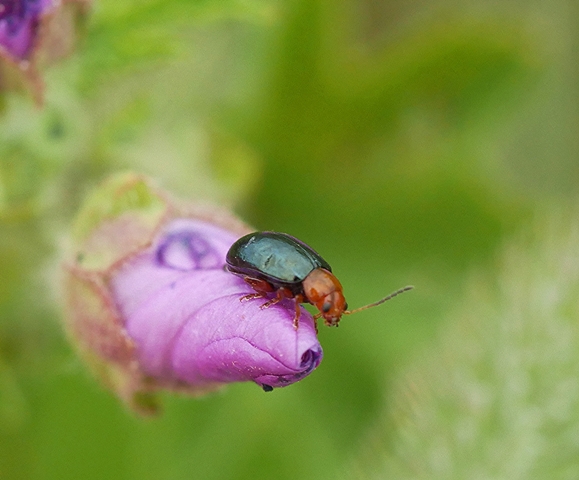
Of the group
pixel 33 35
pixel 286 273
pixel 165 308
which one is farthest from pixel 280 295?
pixel 33 35

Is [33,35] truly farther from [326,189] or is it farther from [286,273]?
[326,189]

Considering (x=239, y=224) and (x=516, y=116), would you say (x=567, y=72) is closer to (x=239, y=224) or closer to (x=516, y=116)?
(x=516, y=116)

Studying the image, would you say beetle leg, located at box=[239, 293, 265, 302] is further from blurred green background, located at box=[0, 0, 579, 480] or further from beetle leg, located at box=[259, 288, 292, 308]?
blurred green background, located at box=[0, 0, 579, 480]

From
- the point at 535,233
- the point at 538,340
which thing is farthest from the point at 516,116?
the point at 538,340

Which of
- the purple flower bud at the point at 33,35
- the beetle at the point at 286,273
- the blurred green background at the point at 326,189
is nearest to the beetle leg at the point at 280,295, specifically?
the beetle at the point at 286,273

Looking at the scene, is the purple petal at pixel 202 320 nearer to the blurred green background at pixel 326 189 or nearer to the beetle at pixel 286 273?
the beetle at pixel 286 273

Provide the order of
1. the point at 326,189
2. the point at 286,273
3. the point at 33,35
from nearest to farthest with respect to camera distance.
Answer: the point at 286,273, the point at 33,35, the point at 326,189
